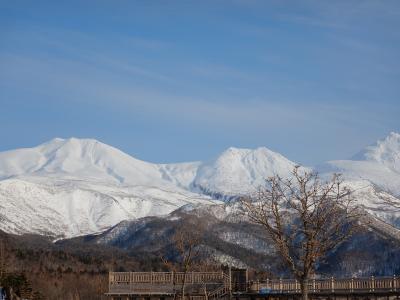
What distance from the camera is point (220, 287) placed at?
3354 inches

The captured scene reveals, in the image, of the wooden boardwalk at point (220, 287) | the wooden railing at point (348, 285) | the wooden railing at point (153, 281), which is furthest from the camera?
the wooden railing at point (153, 281)

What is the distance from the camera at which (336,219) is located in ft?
199

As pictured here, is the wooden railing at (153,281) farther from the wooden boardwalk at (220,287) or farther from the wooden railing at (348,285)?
the wooden railing at (348,285)

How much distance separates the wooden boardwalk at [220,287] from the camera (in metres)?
77.9

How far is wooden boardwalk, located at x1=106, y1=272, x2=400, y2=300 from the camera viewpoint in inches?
3066

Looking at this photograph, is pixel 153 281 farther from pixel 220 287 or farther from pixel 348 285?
pixel 348 285

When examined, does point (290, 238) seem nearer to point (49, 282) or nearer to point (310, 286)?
point (310, 286)

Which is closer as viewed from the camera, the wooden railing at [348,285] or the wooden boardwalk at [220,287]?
the wooden railing at [348,285]

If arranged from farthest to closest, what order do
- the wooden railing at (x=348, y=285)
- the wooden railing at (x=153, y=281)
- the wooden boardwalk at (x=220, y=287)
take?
the wooden railing at (x=153, y=281), the wooden boardwalk at (x=220, y=287), the wooden railing at (x=348, y=285)

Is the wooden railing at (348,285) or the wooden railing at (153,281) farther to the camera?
the wooden railing at (153,281)

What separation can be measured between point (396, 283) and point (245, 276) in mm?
16802

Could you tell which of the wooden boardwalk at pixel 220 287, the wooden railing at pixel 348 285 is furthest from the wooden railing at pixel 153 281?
the wooden railing at pixel 348 285

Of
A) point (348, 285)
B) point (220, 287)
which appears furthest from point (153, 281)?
point (348, 285)

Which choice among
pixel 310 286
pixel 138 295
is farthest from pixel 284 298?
A: pixel 138 295
